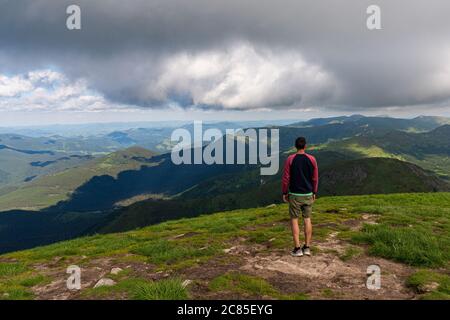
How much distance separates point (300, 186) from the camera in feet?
45.9

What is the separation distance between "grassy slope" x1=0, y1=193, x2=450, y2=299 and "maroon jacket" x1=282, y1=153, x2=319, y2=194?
2.92 metres

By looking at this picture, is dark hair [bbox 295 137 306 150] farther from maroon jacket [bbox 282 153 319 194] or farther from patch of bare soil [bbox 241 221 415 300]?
patch of bare soil [bbox 241 221 415 300]

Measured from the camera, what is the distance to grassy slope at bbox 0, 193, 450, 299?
10125mm

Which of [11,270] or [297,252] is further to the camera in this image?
[11,270]

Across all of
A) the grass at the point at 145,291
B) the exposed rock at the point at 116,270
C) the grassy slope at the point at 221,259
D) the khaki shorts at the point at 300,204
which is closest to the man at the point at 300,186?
the khaki shorts at the point at 300,204

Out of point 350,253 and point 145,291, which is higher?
point 145,291

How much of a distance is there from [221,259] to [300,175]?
16.4 ft

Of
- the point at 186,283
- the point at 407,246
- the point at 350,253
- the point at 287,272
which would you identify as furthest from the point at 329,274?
the point at 186,283

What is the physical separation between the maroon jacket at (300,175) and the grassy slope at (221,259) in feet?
9.57

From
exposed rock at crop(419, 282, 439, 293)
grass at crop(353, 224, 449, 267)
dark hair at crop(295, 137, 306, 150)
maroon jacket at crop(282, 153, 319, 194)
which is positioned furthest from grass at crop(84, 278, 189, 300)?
grass at crop(353, 224, 449, 267)

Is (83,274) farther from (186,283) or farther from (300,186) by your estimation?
(300,186)

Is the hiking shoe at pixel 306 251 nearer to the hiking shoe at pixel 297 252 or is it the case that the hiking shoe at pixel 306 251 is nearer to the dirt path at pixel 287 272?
the hiking shoe at pixel 297 252

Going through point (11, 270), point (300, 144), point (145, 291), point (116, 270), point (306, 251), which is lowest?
point (11, 270)
